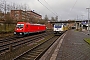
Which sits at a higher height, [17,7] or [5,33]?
[17,7]

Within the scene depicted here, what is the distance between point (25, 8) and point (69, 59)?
52.5 metres

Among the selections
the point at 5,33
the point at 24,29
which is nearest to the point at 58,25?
the point at 24,29

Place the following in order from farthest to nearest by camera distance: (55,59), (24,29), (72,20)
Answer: (72,20) < (24,29) < (55,59)

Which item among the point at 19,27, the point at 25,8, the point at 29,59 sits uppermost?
the point at 25,8

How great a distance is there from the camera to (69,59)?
32.8 feet

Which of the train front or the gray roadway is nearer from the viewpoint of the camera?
the gray roadway

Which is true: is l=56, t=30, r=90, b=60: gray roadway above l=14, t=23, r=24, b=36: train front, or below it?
below

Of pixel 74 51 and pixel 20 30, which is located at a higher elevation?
pixel 20 30

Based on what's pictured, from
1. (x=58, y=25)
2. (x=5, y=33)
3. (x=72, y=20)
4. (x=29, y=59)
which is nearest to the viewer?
(x=29, y=59)

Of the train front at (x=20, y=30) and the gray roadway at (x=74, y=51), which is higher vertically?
the train front at (x=20, y=30)

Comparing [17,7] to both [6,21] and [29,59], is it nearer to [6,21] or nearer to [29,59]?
[6,21]

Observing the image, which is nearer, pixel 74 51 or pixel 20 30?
pixel 74 51

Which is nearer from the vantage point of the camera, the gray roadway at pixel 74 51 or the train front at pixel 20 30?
the gray roadway at pixel 74 51

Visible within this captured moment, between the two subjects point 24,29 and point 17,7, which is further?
point 17,7
